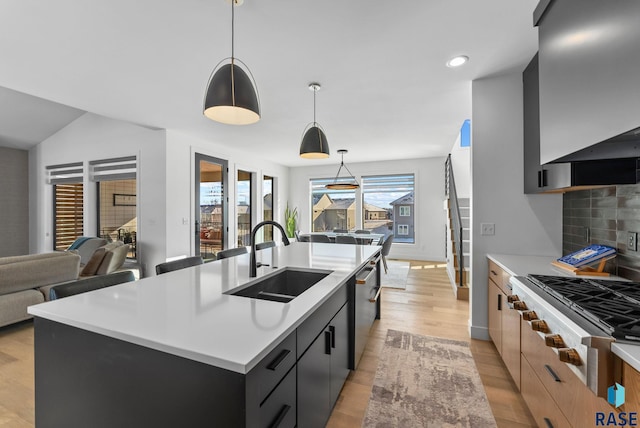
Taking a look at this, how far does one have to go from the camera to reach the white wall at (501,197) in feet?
8.35

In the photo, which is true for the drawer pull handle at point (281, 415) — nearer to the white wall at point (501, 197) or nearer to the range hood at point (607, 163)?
the range hood at point (607, 163)

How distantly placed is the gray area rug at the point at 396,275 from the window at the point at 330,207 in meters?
1.87

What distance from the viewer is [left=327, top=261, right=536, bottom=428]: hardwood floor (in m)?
1.70

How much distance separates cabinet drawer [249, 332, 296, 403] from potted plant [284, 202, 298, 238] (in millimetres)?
6637

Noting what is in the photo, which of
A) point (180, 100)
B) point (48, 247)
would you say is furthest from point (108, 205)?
point (180, 100)

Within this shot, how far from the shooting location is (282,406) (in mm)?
986

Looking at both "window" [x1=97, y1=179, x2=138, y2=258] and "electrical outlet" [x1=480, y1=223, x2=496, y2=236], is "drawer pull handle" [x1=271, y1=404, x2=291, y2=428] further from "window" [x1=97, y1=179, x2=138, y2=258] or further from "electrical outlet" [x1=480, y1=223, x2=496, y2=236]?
"window" [x1=97, y1=179, x2=138, y2=258]

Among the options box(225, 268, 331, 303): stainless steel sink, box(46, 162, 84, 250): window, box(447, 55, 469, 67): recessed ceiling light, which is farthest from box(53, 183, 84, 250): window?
Result: box(447, 55, 469, 67): recessed ceiling light

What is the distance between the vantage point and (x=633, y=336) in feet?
2.85

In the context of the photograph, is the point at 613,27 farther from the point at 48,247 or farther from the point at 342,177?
the point at 48,247

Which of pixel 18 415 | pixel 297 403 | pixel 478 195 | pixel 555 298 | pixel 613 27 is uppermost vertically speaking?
pixel 613 27

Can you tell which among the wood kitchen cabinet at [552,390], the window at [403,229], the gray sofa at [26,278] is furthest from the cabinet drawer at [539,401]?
the window at [403,229]

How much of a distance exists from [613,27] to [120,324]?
1979mm

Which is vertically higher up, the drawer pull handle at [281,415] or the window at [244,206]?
the window at [244,206]
